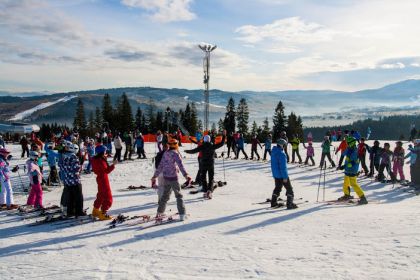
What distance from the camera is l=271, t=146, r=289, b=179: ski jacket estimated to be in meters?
9.69

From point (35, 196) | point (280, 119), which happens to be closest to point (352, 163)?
point (35, 196)

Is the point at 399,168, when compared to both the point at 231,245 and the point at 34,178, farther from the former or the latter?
the point at 34,178

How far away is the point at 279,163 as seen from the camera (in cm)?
971

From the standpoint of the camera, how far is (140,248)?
21.7ft

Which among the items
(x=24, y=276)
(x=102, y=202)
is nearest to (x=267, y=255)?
(x=24, y=276)

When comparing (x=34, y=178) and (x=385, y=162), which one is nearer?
(x=34, y=178)

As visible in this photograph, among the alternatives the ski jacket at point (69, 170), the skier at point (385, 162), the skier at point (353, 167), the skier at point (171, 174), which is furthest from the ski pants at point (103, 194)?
the skier at point (385, 162)

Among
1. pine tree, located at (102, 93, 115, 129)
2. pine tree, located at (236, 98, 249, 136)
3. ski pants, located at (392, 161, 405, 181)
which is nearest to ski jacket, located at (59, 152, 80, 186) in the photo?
ski pants, located at (392, 161, 405, 181)

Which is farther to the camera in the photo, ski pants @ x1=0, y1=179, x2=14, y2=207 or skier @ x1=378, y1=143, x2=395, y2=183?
skier @ x1=378, y1=143, x2=395, y2=183

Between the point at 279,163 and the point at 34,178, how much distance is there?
21.1 feet

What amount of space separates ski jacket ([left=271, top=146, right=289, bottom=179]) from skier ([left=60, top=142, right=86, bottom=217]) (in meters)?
4.94

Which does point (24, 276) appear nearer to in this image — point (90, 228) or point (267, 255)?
point (90, 228)

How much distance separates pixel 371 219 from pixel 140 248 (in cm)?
518

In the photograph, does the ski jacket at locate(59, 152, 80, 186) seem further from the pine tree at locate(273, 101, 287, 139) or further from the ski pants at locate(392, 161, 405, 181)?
the pine tree at locate(273, 101, 287, 139)
